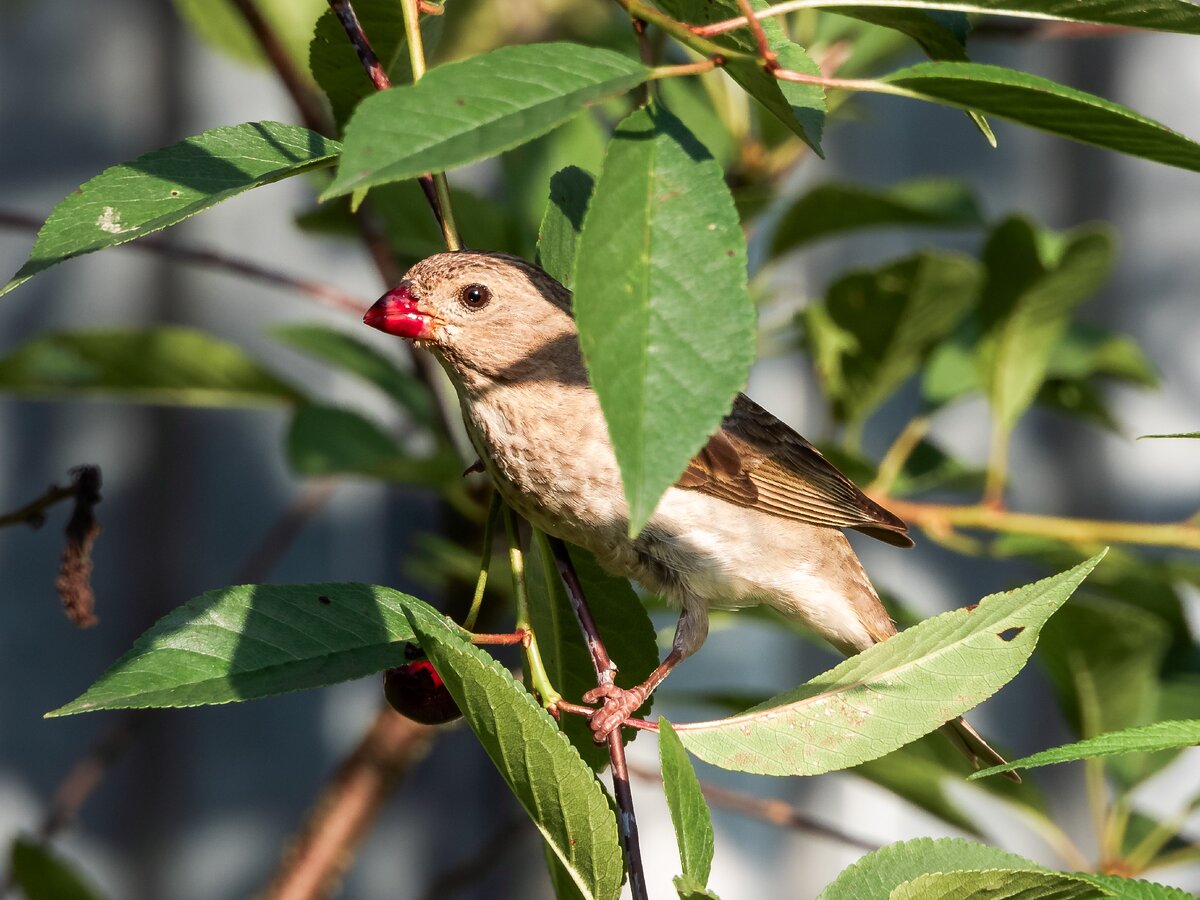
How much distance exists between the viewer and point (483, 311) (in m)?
1.59

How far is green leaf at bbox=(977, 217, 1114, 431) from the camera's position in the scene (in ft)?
7.04

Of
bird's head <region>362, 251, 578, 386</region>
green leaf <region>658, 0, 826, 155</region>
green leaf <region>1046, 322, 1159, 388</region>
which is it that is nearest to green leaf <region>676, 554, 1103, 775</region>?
Answer: green leaf <region>658, 0, 826, 155</region>

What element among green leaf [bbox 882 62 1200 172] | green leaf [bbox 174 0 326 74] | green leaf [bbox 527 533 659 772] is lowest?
green leaf [bbox 527 533 659 772]

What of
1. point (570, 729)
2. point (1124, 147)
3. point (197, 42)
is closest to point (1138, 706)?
point (570, 729)

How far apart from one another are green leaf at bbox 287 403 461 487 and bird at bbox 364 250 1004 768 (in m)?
0.20

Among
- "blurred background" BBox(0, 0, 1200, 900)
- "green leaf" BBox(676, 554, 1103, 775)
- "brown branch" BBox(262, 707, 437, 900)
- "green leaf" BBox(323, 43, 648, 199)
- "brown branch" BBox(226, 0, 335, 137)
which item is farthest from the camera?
"blurred background" BBox(0, 0, 1200, 900)

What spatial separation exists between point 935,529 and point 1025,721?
5.64 ft

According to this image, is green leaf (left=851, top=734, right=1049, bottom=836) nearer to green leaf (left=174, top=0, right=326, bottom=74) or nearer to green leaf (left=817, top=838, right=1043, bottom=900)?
green leaf (left=817, top=838, right=1043, bottom=900)

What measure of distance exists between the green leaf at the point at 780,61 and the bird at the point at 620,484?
500 mm

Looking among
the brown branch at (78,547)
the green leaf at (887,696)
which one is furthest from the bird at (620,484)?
the brown branch at (78,547)

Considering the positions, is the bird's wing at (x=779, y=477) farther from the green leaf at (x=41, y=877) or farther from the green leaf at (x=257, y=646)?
the green leaf at (x=41, y=877)

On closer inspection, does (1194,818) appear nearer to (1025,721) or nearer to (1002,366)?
(1025,721)

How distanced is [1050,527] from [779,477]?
1.78 ft

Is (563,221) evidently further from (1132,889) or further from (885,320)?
(885,320)
